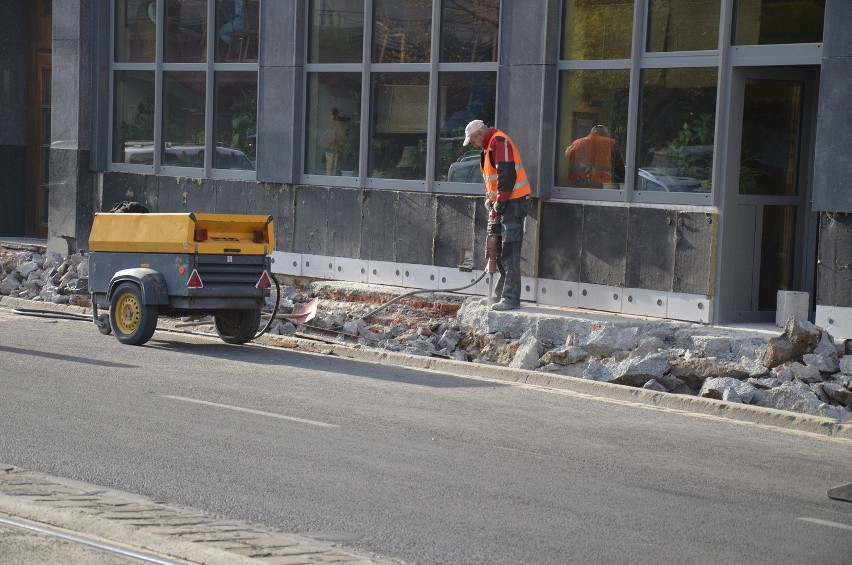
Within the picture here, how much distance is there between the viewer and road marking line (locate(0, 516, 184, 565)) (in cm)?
619

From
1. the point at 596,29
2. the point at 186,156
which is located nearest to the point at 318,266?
→ the point at 186,156

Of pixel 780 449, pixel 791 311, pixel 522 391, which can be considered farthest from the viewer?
pixel 791 311

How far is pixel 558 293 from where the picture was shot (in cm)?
1575

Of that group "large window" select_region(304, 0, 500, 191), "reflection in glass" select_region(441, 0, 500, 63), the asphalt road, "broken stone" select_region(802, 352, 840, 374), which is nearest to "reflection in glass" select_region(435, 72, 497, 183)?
"large window" select_region(304, 0, 500, 191)

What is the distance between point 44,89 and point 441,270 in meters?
11.1

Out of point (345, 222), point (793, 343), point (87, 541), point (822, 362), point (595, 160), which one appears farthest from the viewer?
point (345, 222)

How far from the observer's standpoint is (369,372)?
13.4 m

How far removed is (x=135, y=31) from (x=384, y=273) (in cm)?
656

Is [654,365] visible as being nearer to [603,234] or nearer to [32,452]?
[603,234]

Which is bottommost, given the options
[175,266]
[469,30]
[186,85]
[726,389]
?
[726,389]

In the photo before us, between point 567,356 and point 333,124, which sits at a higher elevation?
point 333,124

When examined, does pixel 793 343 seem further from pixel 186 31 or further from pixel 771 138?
pixel 186 31

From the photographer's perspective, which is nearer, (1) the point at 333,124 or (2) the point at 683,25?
(2) the point at 683,25

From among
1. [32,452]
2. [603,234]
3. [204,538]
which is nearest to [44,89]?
[603,234]
